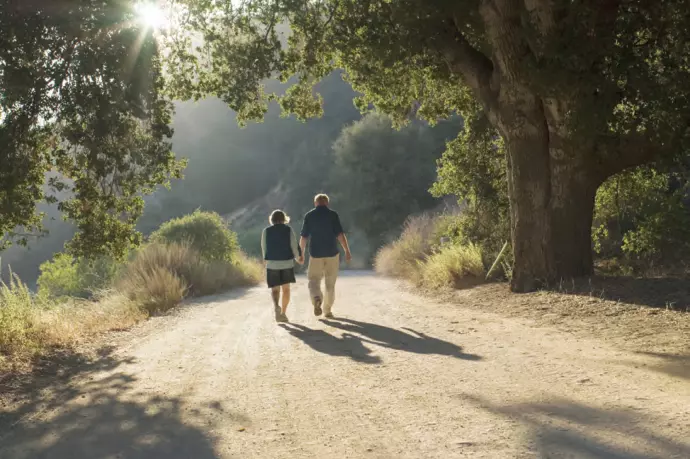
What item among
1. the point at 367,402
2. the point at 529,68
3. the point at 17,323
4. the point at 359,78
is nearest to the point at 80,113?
the point at 17,323

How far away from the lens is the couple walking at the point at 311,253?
1114 centimetres

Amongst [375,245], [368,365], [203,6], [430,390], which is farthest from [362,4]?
[375,245]

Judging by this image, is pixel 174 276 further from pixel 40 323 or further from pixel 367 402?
pixel 367 402

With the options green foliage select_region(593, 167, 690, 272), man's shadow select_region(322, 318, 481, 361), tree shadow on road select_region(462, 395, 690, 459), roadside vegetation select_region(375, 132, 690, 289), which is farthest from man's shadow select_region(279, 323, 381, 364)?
green foliage select_region(593, 167, 690, 272)

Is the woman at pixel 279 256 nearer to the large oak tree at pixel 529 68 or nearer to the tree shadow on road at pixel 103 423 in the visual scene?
the large oak tree at pixel 529 68

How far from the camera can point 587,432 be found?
4.14 m

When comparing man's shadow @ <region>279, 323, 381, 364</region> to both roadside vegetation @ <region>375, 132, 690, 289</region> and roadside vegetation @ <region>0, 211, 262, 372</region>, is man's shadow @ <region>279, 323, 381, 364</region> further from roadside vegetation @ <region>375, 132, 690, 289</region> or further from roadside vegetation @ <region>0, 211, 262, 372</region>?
roadside vegetation @ <region>375, 132, 690, 289</region>

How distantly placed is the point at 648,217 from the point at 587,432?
37.2 feet

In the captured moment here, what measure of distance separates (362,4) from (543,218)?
5.05m

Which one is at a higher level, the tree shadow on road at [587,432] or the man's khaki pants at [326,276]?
the man's khaki pants at [326,276]

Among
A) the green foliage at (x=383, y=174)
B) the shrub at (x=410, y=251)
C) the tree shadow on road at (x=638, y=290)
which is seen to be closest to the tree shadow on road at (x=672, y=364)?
the tree shadow on road at (x=638, y=290)

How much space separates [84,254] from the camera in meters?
9.54

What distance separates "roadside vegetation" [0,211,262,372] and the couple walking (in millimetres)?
2529

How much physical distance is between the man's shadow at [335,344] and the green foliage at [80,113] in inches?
124
